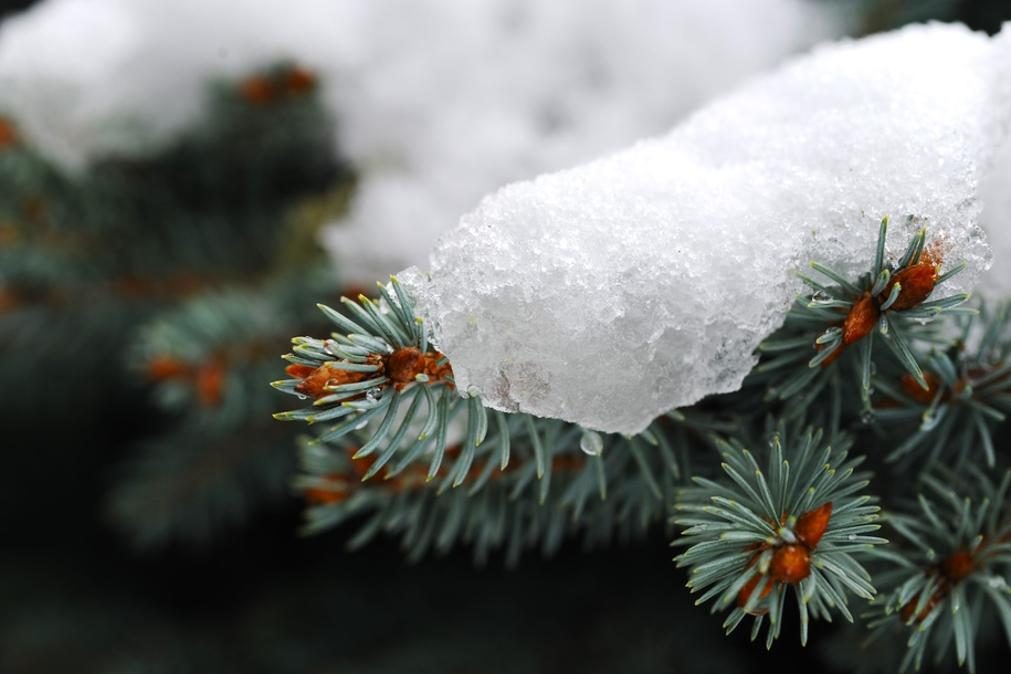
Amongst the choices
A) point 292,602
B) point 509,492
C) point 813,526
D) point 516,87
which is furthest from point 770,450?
point 292,602

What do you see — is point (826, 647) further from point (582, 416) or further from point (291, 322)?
point (291, 322)

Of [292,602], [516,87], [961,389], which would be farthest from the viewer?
[292,602]

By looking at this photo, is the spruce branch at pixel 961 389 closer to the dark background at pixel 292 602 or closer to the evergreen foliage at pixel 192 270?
the dark background at pixel 292 602

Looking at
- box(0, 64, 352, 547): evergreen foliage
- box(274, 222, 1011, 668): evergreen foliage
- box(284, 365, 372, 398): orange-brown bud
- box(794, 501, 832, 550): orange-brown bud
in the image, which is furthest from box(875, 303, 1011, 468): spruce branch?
box(0, 64, 352, 547): evergreen foliage

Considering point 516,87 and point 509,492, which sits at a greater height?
point 516,87

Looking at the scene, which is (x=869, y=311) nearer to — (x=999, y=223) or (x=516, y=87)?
(x=999, y=223)

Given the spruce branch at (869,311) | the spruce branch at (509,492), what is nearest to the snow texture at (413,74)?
the spruce branch at (509,492)
